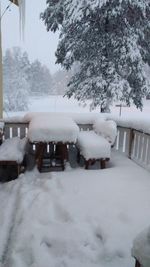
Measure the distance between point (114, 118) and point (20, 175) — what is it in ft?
7.10

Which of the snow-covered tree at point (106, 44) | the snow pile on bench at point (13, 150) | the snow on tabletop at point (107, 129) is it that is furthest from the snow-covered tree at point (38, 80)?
the snow pile on bench at point (13, 150)

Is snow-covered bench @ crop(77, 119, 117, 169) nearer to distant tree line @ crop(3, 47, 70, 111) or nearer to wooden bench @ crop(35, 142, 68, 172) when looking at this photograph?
wooden bench @ crop(35, 142, 68, 172)

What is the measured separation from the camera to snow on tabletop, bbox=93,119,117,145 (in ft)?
14.8

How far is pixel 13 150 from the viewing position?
13.8 ft

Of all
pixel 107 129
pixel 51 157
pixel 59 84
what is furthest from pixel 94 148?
pixel 59 84

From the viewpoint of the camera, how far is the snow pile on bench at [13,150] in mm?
3995

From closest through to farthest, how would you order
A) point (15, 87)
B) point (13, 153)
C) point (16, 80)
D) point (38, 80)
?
point (13, 153), point (15, 87), point (16, 80), point (38, 80)

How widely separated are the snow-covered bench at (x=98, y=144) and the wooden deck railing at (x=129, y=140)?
45cm

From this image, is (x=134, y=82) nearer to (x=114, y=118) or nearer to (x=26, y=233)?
(x=114, y=118)

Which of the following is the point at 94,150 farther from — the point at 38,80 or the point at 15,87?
the point at 38,80

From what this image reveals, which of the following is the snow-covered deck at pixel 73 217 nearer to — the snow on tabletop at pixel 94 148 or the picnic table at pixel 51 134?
the snow on tabletop at pixel 94 148

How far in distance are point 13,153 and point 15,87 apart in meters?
23.7

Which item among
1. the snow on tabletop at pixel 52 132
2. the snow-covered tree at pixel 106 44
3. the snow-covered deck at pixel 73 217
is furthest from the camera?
the snow-covered tree at pixel 106 44

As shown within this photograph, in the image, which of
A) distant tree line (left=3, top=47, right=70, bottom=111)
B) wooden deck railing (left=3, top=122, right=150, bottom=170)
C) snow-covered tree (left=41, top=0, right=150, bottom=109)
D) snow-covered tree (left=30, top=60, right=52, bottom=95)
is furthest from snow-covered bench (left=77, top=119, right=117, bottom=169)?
snow-covered tree (left=30, top=60, right=52, bottom=95)
